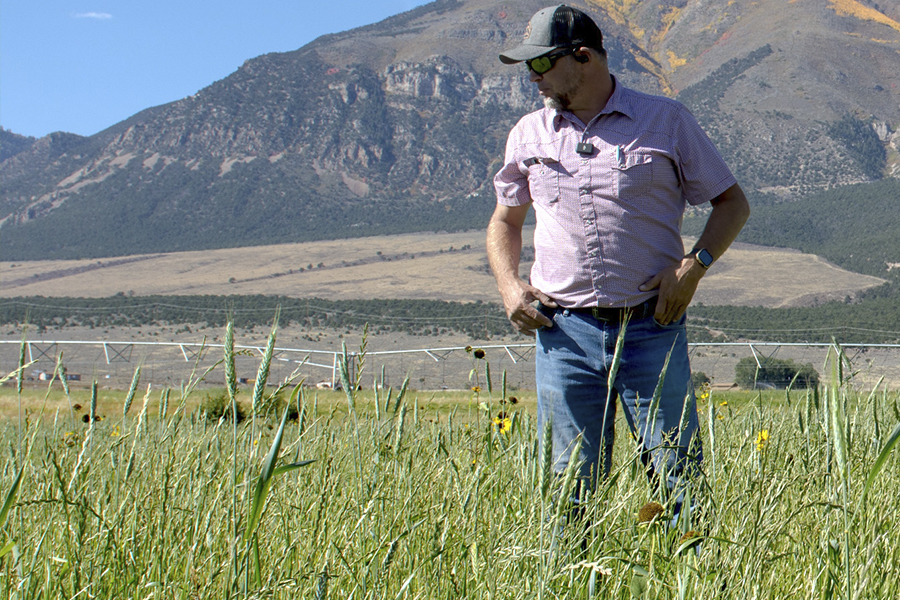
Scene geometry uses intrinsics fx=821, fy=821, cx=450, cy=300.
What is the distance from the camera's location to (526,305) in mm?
2500

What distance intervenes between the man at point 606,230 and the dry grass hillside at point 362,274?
2837 inches

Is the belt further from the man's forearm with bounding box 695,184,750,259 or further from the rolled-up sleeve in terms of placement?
the rolled-up sleeve

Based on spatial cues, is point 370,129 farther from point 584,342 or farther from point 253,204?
point 584,342

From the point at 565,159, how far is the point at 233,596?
1.80m

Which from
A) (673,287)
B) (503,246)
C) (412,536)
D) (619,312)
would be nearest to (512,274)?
(503,246)

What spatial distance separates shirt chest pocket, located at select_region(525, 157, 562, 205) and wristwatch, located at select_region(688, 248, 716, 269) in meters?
0.44

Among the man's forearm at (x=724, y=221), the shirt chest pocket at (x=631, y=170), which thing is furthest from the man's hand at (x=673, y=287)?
the shirt chest pocket at (x=631, y=170)

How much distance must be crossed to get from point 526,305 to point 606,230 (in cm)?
33

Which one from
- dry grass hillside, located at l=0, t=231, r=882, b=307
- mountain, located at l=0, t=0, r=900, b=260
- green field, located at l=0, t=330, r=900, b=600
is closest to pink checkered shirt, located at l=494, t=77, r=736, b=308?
green field, located at l=0, t=330, r=900, b=600

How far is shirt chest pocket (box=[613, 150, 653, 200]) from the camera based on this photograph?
2.38 m

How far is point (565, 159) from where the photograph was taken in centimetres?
246

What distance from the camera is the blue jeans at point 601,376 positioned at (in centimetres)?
232

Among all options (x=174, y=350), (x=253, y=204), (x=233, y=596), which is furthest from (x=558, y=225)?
(x=253, y=204)

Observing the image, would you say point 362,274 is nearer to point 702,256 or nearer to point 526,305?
point 526,305
